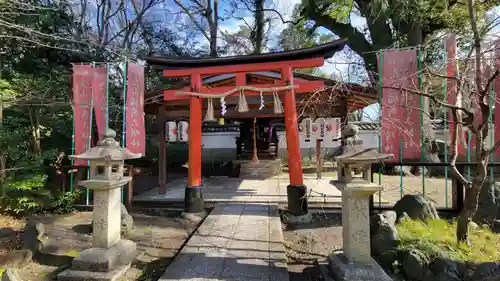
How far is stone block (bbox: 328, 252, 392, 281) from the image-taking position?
3.75m

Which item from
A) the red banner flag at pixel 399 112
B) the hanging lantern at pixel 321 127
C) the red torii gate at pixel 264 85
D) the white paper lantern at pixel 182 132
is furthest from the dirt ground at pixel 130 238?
the hanging lantern at pixel 321 127

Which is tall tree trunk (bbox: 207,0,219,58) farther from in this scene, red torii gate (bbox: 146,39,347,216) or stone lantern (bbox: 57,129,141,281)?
stone lantern (bbox: 57,129,141,281)

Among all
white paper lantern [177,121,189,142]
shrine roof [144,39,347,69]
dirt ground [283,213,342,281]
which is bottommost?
dirt ground [283,213,342,281]

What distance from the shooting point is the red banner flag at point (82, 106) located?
7473mm

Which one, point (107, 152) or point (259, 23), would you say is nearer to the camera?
point (107, 152)

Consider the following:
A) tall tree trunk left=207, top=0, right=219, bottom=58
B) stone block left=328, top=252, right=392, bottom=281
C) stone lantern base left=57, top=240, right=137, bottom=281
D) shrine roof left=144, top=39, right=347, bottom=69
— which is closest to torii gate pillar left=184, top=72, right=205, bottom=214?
shrine roof left=144, top=39, right=347, bottom=69

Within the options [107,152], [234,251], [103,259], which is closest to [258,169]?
[234,251]

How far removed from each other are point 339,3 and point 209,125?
38.1ft

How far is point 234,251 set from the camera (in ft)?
16.0

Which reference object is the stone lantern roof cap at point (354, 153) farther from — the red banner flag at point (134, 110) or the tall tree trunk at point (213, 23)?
the tall tree trunk at point (213, 23)

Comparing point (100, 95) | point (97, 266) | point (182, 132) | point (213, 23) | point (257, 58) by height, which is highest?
point (213, 23)

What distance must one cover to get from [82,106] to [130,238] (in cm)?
397

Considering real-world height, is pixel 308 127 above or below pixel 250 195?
above

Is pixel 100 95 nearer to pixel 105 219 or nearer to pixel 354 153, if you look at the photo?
pixel 105 219
